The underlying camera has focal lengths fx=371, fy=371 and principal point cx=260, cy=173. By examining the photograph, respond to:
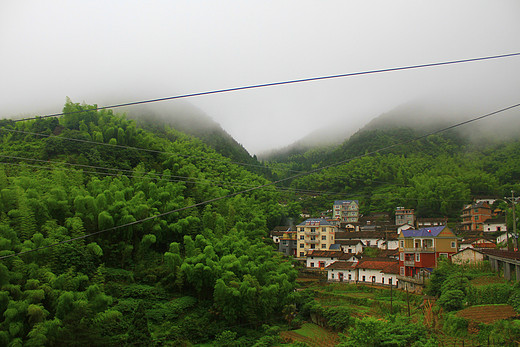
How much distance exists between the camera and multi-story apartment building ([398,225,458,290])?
13578 millimetres

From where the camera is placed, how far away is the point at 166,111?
36.2 metres

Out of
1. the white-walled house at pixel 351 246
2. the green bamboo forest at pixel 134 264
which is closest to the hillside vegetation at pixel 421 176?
the white-walled house at pixel 351 246

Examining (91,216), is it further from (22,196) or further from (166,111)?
(166,111)

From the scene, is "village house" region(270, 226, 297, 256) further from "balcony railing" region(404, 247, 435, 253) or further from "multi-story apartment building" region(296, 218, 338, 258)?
"balcony railing" region(404, 247, 435, 253)

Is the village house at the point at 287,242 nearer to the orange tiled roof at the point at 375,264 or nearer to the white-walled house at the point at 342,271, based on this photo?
the white-walled house at the point at 342,271

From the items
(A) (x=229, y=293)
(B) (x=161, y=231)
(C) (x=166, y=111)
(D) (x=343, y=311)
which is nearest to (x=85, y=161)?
(B) (x=161, y=231)

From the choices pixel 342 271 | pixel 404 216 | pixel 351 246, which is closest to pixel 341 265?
pixel 342 271

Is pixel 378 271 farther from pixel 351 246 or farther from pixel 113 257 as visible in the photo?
pixel 113 257

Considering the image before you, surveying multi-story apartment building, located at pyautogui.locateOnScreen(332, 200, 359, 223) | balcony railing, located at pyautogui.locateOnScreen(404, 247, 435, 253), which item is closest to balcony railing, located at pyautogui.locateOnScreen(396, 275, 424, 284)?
balcony railing, located at pyautogui.locateOnScreen(404, 247, 435, 253)

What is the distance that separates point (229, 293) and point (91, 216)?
392 centimetres

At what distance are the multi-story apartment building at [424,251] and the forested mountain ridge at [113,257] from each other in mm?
4809

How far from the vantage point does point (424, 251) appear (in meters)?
A: 13.8

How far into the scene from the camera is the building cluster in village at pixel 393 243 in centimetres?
1359

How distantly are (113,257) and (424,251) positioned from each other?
10.8m
